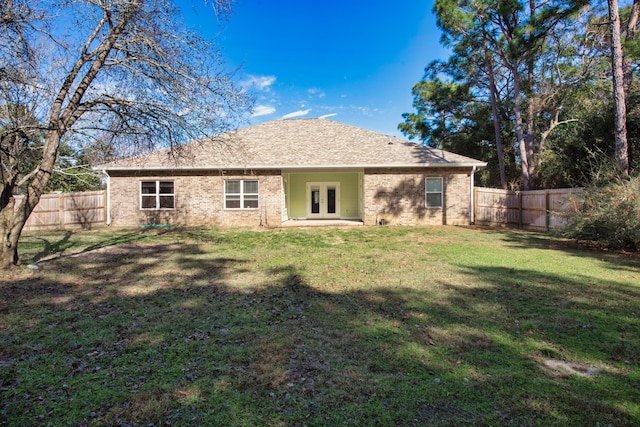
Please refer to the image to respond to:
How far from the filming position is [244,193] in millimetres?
16094

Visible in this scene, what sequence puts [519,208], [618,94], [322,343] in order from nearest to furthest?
[322,343] < [618,94] < [519,208]

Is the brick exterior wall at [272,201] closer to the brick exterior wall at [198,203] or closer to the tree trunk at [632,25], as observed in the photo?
the brick exterior wall at [198,203]

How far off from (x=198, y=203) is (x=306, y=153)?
582 cm

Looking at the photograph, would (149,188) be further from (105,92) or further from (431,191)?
(431,191)

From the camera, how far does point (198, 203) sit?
16.1 metres

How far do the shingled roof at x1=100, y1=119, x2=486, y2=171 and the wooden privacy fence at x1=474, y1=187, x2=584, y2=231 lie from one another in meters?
2.00

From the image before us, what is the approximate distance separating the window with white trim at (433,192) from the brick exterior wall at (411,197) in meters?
0.19

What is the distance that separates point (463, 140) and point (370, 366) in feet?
84.8

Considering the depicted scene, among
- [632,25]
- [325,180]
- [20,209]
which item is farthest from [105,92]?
[632,25]

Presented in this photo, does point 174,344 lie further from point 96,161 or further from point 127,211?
point 127,211

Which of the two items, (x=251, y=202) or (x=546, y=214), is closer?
(x=546, y=214)

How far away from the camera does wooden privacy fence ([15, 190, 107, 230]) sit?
15957mm

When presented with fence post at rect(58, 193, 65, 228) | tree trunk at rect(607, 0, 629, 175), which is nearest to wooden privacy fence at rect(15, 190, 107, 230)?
fence post at rect(58, 193, 65, 228)

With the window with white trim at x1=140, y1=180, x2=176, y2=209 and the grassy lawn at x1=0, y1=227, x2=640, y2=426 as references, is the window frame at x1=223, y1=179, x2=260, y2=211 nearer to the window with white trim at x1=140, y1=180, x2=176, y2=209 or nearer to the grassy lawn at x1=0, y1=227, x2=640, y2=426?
the window with white trim at x1=140, y1=180, x2=176, y2=209
